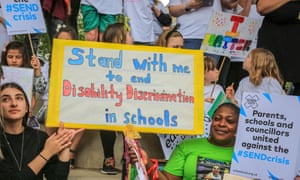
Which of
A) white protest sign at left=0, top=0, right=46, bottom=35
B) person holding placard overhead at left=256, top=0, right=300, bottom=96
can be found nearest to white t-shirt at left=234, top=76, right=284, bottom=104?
person holding placard overhead at left=256, top=0, right=300, bottom=96

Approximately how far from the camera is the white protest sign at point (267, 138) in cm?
409

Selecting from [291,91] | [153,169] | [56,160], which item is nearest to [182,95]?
[153,169]

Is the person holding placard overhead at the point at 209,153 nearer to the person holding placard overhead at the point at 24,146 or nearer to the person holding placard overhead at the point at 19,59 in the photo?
the person holding placard overhead at the point at 24,146

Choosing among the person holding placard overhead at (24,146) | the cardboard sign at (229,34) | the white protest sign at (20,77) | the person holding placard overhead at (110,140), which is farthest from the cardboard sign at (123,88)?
the cardboard sign at (229,34)

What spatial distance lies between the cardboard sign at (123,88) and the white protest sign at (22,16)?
1981 millimetres

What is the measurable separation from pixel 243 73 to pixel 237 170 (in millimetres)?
2362

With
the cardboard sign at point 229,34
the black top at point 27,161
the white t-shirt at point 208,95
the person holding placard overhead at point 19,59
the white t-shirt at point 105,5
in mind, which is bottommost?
the black top at point 27,161

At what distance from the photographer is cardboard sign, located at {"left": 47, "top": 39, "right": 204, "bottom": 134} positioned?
159 inches

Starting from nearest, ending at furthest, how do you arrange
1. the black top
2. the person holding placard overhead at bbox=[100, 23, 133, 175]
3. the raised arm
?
the black top, the raised arm, the person holding placard overhead at bbox=[100, 23, 133, 175]

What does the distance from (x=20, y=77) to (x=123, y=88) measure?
98 centimetres

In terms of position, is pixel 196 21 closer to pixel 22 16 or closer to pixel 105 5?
pixel 105 5

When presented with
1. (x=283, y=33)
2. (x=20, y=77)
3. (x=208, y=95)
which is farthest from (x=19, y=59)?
(x=283, y=33)

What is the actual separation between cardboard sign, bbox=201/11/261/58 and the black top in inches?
86.6

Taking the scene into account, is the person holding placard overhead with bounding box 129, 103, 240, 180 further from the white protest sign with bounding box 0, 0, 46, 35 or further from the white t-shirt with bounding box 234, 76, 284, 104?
the white protest sign with bounding box 0, 0, 46, 35
